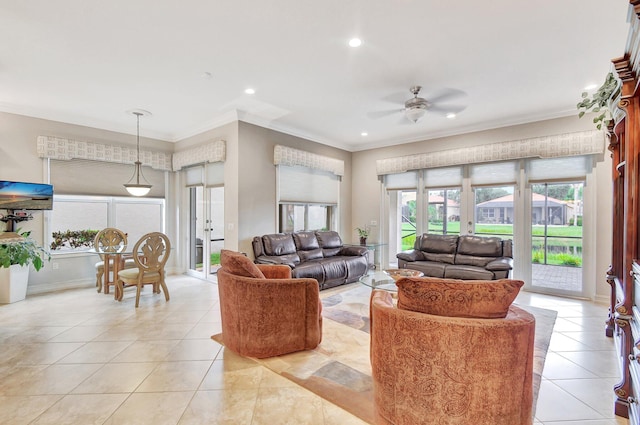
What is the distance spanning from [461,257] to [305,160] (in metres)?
3.28

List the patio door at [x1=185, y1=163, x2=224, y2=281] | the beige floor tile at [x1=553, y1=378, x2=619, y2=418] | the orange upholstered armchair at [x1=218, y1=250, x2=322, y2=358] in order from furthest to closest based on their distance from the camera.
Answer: the patio door at [x1=185, y1=163, x2=224, y2=281], the orange upholstered armchair at [x1=218, y1=250, x2=322, y2=358], the beige floor tile at [x1=553, y1=378, x2=619, y2=418]

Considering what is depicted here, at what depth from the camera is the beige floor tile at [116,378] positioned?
2201 mm

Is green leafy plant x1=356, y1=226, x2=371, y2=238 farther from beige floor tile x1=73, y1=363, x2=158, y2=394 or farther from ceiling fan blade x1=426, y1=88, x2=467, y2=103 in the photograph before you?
beige floor tile x1=73, y1=363, x2=158, y2=394

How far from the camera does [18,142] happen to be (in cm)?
452

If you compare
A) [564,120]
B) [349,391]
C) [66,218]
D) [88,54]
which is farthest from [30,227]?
[564,120]

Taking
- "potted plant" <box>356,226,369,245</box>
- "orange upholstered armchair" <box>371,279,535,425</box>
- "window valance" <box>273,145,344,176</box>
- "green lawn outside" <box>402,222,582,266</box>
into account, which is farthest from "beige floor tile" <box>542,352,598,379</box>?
"window valance" <box>273,145,344,176</box>

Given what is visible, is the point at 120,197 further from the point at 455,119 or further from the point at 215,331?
the point at 455,119

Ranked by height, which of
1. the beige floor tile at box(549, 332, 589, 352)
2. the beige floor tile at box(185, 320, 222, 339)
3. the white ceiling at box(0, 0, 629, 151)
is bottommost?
the beige floor tile at box(549, 332, 589, 352)

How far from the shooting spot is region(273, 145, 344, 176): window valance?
17.7 feet

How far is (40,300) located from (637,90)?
262 inches

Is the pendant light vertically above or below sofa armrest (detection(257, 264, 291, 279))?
above

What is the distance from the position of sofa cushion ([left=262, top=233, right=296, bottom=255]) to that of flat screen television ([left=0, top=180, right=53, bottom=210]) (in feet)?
11.0

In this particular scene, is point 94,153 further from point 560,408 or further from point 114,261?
point 560,408

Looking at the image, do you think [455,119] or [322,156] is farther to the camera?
[322,156]
